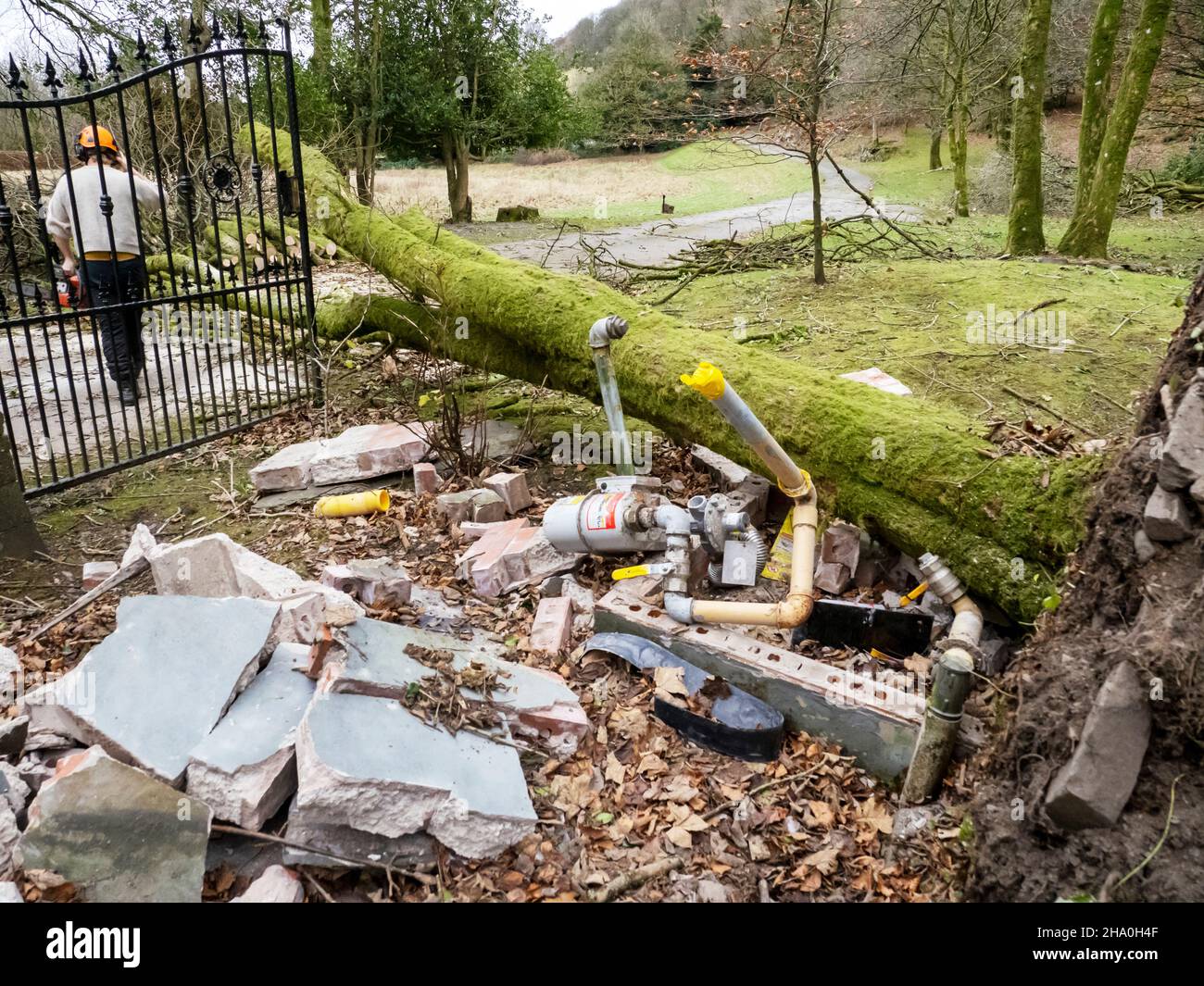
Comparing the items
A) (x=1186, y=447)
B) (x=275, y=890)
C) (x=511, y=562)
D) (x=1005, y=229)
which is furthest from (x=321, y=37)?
(x=1186, y=447)

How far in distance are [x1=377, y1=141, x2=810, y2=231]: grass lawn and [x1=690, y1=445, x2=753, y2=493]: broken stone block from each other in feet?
49.4

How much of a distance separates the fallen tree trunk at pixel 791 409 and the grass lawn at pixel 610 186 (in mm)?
13422

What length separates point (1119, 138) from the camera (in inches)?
428

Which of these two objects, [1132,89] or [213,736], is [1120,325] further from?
[213,736]

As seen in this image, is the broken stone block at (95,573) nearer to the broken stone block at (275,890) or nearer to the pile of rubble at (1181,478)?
the broken stone block at (275,890)

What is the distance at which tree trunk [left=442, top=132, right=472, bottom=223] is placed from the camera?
2133cm

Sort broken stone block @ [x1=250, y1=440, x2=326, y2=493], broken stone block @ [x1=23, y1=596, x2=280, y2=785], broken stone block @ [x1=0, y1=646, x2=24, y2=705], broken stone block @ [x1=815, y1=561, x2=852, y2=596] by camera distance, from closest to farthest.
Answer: broken stone block @ [x1=23, y1=596, x2=280, y2=785] → broken stone block @ [x1=0, y1=646, x2=24, y2=705] → broken stone block @ [x1=815, y1=561, x2=852, y2=596] → broken stone block @ [x1=250, y1=440, x2=326, y2=493]

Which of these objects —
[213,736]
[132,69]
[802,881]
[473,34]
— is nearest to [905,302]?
[802,881]

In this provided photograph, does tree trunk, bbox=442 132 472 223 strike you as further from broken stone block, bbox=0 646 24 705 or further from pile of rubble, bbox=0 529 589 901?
pile of rubble, bbox=0 529 589 901

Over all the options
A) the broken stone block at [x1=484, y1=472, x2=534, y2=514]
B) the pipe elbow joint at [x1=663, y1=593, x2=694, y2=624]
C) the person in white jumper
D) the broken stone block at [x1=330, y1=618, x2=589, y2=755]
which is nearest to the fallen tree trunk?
the broken stone block at [x1=484, y1=472, x2=534, y2=514]

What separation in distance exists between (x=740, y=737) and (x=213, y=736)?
1.84 meters

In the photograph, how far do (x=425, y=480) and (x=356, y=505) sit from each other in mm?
486

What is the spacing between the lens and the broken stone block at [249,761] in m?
2.50

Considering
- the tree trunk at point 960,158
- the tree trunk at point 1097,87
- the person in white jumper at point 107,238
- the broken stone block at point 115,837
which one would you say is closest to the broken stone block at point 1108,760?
the broken stone block at point 115,837
